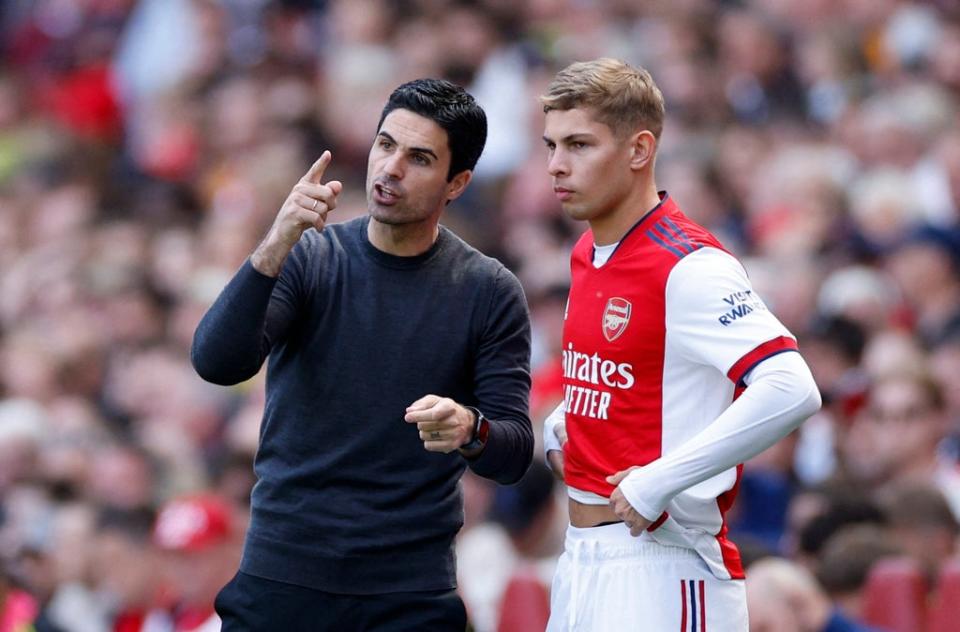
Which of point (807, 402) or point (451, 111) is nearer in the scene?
point (807, 402)

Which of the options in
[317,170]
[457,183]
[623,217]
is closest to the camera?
[317,170]

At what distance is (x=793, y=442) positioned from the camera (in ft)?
26.6

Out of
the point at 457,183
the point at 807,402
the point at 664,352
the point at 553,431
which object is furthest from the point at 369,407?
the point at 807,402

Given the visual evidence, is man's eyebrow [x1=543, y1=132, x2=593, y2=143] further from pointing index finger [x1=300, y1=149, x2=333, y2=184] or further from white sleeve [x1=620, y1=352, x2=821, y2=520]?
white sleeve [x1=620, y1=352, x2=821, y2=520]

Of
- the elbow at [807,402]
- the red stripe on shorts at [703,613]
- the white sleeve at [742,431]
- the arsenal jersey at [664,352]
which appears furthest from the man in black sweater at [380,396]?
the elbow at [807,402]

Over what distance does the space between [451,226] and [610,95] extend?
621 centimetres

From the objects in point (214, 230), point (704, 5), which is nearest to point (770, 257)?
point (704, 5)

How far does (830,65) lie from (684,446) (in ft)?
22.8

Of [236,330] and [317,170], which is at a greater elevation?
[317,170]

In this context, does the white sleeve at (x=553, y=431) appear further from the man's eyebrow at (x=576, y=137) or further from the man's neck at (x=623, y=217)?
the man's eyebrow at (x=576, y=137)

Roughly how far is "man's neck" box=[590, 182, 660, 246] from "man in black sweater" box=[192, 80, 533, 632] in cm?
35

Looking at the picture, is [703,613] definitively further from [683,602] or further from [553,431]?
[553,431]

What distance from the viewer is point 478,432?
4426 millimetres

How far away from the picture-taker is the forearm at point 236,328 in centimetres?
439
